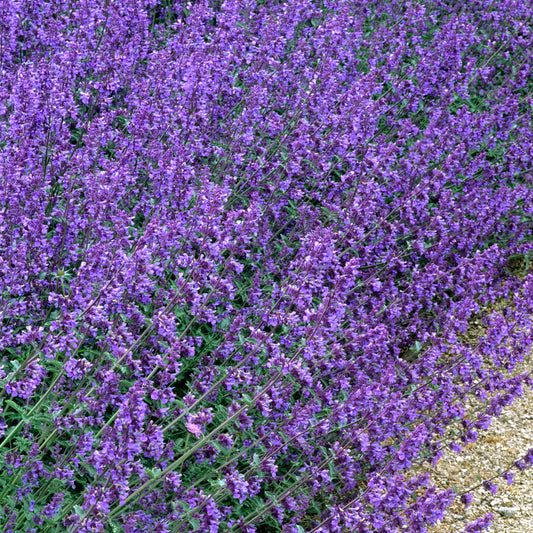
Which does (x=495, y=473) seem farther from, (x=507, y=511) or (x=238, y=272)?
(x=238, y=272)

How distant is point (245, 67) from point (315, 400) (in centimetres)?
342

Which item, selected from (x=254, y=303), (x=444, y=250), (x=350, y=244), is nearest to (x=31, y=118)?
(x=254, y=303)

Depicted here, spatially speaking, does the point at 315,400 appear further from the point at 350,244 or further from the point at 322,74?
the point at 322,74

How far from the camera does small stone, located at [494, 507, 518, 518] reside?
5441 mm

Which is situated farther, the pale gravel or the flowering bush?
the pale gravel

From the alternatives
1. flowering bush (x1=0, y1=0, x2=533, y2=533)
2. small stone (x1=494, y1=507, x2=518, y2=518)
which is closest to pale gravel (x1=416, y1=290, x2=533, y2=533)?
small stone (x1=494, y1=507, x2=518, y2=518)

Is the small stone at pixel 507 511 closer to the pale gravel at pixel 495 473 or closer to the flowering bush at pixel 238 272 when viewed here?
the pale gravel at pixel 495 473

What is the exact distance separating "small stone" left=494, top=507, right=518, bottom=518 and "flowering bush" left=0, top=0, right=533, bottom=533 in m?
0.67

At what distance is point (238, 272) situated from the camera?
179 inches

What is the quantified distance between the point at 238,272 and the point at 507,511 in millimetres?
2568

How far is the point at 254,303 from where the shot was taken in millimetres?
5066

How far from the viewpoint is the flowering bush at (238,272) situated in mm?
3939

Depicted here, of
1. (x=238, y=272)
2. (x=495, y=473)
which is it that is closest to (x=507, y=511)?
(x=495, y=473)

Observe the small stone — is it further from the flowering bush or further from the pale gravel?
the flowering bush
